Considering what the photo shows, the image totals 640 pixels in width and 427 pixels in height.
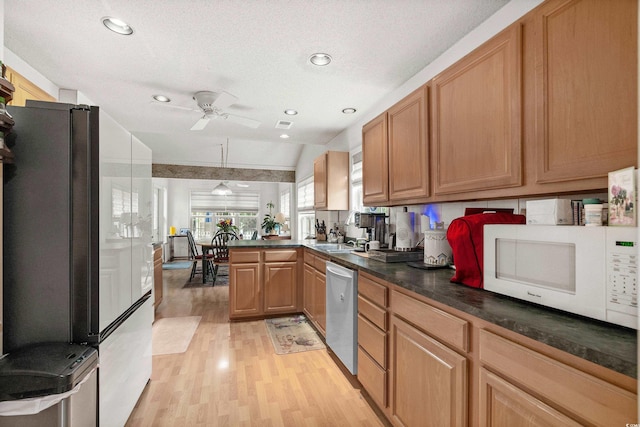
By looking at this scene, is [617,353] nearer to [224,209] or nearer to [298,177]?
[298,177]

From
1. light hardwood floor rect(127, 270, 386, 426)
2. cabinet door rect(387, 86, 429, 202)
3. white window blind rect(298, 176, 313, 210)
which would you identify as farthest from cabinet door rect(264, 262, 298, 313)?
white window blind rect(298, 176, 313, 210)

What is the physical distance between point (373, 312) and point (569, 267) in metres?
1.12

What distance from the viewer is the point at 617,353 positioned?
72 centimetres

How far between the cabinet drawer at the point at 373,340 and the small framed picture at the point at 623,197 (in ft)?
3.99

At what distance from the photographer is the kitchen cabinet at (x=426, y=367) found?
47.0 inches

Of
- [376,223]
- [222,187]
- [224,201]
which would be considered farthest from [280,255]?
[224,201]

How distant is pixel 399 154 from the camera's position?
226cm

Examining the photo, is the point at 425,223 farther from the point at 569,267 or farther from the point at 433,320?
the point at 569,267

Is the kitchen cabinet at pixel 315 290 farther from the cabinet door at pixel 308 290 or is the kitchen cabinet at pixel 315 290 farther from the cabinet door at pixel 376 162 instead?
the cabinet door at pixel 376 162

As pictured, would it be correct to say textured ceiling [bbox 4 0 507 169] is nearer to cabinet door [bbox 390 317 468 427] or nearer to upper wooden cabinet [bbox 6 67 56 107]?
upper wooden cabinet [bbox 6 67 56 107]

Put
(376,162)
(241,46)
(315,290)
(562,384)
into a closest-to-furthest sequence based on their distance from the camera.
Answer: (562,384) < (241,46) < (376,162) < (315,290)

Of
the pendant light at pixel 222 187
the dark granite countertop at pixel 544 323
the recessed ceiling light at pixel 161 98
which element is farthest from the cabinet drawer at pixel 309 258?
the pendant light at pixel 222 187

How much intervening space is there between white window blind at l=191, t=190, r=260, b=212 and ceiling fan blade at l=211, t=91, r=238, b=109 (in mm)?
6612

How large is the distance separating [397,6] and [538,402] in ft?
6.19
